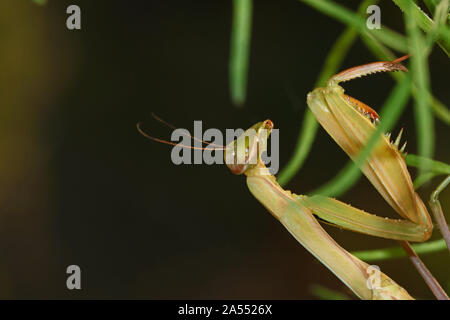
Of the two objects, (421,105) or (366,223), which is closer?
(421,105)

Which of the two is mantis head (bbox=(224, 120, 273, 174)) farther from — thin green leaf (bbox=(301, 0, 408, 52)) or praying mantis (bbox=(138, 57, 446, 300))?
thin green leaf (bbox=(301, 0, 408, 52))

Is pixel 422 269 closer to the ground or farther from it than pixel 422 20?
closer to the ground

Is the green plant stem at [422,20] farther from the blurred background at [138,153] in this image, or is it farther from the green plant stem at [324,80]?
the blurred background at [138,153]

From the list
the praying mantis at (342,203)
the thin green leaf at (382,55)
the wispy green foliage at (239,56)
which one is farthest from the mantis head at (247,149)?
the wispy green foliage at (239,56)

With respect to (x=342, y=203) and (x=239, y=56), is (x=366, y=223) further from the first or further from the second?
(x=239, y=56)

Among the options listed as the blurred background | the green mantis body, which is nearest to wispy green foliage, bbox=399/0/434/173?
the green mantis body

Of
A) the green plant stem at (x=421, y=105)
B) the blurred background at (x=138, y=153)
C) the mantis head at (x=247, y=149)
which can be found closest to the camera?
the green plant stem at (x=421, y=105)

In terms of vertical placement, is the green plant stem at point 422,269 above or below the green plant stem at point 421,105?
below

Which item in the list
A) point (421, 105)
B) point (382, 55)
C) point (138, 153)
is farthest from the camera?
point (138, 153)

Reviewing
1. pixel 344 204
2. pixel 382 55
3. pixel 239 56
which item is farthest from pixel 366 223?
pixel 239 56
